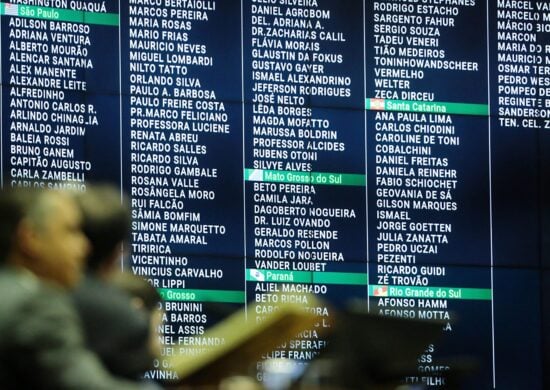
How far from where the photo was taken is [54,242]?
311cm

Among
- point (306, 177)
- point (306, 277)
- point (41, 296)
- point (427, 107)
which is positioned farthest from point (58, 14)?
point (41, 296)

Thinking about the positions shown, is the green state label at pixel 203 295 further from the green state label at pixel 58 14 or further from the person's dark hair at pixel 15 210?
the person's dark hair at pixel 15 210

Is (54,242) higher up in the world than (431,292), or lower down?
higher up

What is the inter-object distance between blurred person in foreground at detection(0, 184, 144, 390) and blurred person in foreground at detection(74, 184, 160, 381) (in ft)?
1.02

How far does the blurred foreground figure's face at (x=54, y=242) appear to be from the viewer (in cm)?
307

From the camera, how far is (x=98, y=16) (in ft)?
24.1

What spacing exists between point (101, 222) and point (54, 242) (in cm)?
41

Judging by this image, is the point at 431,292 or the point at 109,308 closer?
the point at 109,308

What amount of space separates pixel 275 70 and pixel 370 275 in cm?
108

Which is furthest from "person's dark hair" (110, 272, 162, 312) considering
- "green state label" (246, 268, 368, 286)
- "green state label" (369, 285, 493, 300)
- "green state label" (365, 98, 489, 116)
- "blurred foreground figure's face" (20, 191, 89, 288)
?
"green state label" (365, 98, 489, 116)

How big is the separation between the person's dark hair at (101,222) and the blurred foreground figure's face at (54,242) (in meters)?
0.33

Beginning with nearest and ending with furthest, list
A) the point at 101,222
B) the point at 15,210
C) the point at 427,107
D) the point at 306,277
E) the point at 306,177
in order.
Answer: the point at 15,210
the point at 101,222
the point at 306,277
the point at 306,177
the point at 427,107

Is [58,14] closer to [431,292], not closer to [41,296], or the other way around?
[431,292]

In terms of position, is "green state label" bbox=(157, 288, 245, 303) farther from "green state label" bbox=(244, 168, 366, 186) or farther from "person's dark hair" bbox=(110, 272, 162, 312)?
"person's dark hair" bbox=(110, 272, 162, 312)
